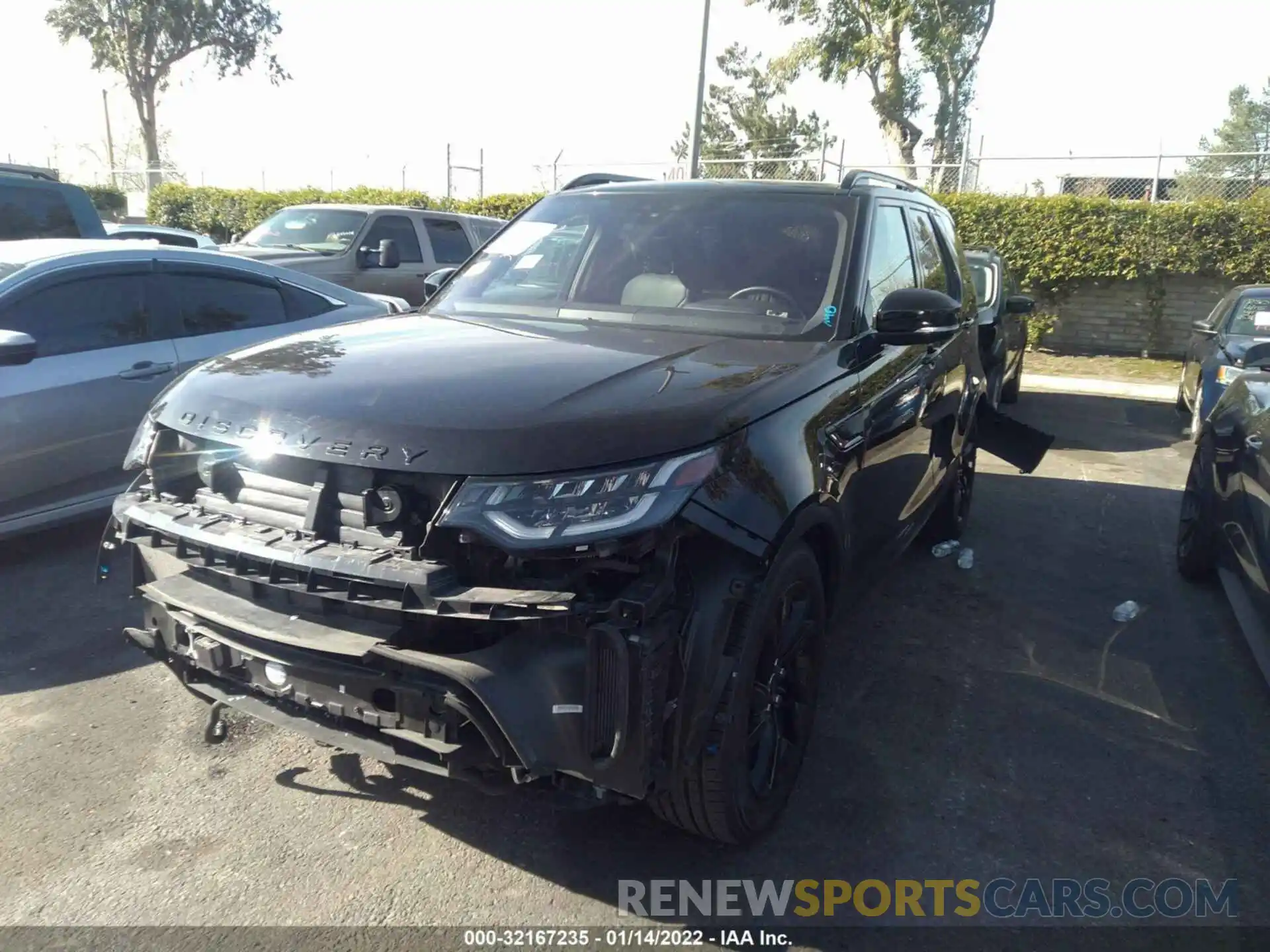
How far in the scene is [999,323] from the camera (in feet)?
29.6

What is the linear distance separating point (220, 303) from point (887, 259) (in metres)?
4.05

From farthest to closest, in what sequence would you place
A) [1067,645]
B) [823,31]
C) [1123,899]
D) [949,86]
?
[949,86], [823,31], [1067,645], [1123,899]

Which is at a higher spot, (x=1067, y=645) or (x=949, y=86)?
(x=949, y=86)

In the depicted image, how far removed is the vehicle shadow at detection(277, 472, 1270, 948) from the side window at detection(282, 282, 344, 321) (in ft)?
12.6

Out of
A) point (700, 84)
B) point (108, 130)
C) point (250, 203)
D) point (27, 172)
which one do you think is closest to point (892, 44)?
point (700, 84)

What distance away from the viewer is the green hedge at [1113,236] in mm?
14297

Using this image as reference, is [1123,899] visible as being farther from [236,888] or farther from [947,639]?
[236,888]

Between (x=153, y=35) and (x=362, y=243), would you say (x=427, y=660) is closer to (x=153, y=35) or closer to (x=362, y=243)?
(x=362, y=243)

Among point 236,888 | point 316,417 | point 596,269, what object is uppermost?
point 596,269

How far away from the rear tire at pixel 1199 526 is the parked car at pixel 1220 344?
2.71 meters

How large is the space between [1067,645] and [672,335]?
2517 millimetres

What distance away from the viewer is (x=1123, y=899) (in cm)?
289

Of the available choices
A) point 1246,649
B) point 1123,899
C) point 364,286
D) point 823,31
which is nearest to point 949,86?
point 823,31

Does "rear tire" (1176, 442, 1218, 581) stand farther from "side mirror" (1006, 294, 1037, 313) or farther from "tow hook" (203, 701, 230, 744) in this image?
"tow hook" (203, 701, 230, 744)
